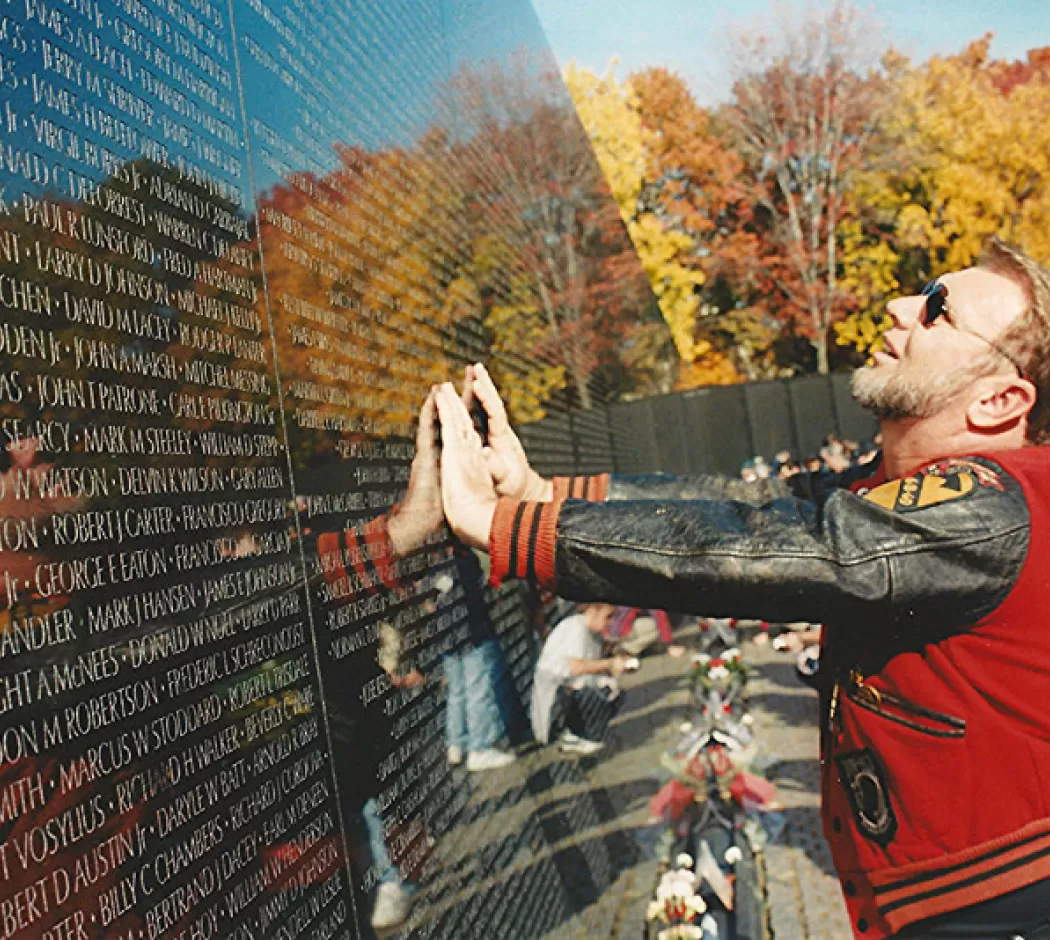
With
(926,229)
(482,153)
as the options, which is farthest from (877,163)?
(482,153)

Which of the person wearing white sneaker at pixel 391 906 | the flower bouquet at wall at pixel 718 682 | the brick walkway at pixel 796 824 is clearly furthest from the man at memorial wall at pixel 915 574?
the flower bouquet at wall at pixel 718 682

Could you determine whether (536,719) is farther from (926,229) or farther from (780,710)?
(926,229)

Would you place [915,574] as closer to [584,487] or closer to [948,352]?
[948,352]

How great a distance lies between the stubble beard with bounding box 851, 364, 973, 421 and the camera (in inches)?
87.8

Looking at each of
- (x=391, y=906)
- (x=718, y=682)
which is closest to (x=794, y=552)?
(x=391, y=906)

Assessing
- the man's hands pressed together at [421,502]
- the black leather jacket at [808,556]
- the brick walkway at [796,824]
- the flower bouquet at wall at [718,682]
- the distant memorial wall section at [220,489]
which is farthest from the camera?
the flower bouquet at wall at [718,682]

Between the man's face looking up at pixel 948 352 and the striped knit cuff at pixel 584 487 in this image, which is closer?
the man's face looking up at pixel 948 352

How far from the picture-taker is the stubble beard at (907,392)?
87.8 inches

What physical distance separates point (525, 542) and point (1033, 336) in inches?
47.1

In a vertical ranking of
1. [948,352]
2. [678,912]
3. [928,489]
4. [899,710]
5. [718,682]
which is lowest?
[678,912]

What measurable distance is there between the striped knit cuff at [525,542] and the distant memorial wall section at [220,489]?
0.97ft

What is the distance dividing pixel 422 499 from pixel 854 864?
1.23 meters

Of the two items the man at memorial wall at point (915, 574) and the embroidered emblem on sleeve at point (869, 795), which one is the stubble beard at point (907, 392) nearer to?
the man at memorial wall at point (915, 574)

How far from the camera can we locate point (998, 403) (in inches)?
87.7
